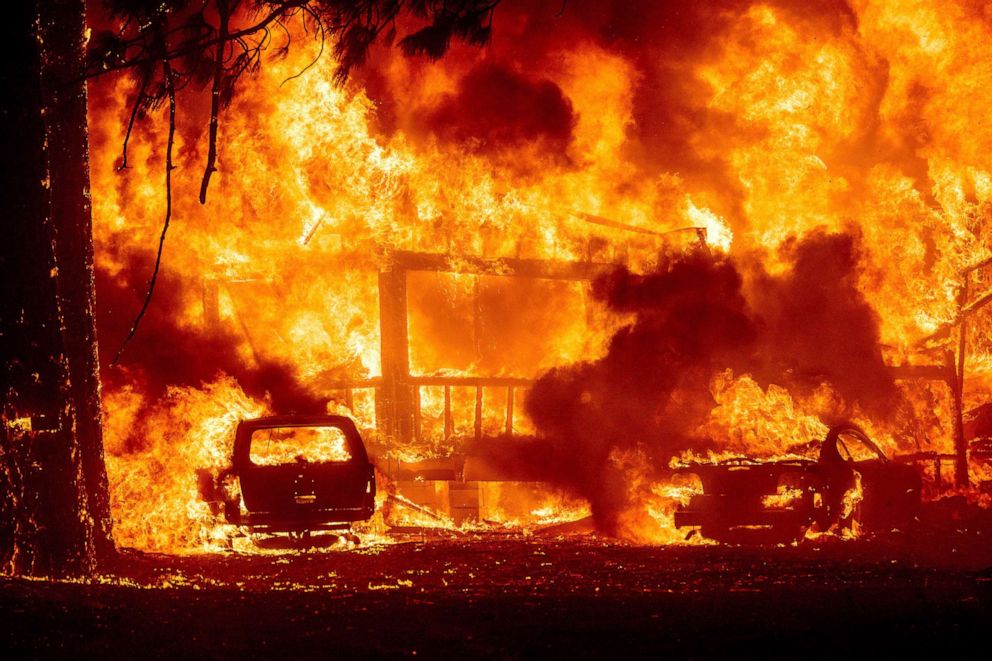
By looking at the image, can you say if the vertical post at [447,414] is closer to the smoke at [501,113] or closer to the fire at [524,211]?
the fire at [524,211]

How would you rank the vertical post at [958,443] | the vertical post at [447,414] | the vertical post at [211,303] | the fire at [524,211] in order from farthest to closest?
the vertical post at [447,414] → the vertical post at [211,303] → the vertical post at [958,443] → the fire at [524,211]

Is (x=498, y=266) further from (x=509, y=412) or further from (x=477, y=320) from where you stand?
(x=509, y=412)

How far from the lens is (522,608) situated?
25.7 ft

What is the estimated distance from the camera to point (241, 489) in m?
12.1

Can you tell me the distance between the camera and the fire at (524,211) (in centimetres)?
1652

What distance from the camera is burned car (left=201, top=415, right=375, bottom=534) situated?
1207 cm

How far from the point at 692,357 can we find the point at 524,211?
4.95 m

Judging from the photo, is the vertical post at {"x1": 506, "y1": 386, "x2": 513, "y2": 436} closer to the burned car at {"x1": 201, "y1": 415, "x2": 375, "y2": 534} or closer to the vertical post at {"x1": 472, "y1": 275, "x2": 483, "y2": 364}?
the vertical post at {"x1": 472, "y1": 275, "x2": 483, "y2": 364}

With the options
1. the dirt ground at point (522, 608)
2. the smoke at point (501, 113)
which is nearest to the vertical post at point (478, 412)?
the smoke at point (501, 113)

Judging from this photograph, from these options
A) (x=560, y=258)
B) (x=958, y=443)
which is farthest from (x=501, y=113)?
(x=958, y=443)

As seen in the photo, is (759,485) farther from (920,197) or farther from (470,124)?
(920,197)

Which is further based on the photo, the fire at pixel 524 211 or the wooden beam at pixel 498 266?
the wooden beam at pixel 498 266

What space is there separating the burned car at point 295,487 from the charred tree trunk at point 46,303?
6.78ft

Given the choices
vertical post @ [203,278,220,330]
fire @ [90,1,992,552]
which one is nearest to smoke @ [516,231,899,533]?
fire @ [90,1,992,552]
